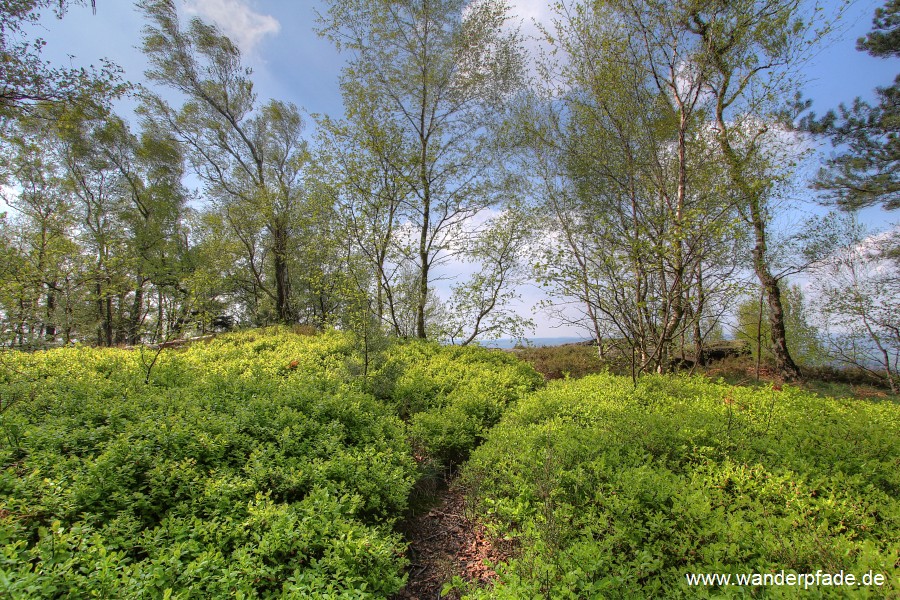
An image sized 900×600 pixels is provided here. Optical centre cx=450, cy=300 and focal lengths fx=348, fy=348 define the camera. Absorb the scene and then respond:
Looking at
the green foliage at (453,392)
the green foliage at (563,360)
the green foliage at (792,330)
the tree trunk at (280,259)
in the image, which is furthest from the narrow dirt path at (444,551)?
the tree trunk at (280,259)

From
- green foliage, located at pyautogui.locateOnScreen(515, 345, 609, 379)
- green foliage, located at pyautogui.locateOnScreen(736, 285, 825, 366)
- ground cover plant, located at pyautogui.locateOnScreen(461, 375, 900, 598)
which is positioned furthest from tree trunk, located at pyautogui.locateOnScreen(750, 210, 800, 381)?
ground cover plant, located at pyautogui.locateOnScreen(461, 375, 900, 598)

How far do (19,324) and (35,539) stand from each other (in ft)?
18.3

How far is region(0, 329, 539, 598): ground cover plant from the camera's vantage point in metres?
2.41

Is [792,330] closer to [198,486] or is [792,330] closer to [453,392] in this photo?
[453,392]

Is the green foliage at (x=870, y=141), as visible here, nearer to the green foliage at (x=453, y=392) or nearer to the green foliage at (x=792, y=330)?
the green foliage at (x=792, y=330)

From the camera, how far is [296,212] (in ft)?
60.2

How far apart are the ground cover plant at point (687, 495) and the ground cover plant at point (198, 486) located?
1263mm

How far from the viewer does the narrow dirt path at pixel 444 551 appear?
11.7 ft

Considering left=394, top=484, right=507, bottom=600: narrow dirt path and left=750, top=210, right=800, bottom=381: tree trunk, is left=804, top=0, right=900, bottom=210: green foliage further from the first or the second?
left=394, top=484, right=507, bottom=600: narrow dirt path

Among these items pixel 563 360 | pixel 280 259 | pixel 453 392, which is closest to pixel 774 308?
Answer: pixel 563 360

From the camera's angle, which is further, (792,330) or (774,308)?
(792,330)

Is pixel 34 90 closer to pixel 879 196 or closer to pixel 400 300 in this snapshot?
pixel 400 300

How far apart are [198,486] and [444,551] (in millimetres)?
2752

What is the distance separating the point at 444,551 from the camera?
4113 mm
